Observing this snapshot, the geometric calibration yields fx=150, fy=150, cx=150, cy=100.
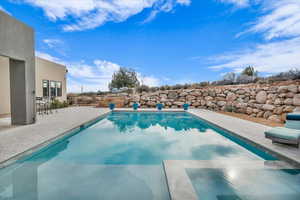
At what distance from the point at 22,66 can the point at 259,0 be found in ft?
36.9

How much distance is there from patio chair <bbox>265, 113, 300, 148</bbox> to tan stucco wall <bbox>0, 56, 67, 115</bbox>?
11415mm

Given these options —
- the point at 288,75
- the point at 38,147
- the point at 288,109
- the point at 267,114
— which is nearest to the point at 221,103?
the point at 267,114

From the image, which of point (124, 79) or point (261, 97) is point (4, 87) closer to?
point (261, 97)

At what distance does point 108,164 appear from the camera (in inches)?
118

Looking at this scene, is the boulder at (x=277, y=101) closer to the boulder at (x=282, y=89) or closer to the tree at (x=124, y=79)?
the boulder at (x=282, y=89)

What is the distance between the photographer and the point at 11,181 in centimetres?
233

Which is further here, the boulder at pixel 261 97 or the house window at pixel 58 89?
the house window at pixel 58 89

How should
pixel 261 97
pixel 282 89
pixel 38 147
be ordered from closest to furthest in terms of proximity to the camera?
pixel 38 147, pixel 282 89, pixel 261 97

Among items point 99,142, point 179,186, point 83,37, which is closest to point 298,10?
point 179,186

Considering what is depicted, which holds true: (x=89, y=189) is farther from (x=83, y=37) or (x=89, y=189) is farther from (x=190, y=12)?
(x=83, y=37)

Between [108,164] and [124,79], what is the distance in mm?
21929

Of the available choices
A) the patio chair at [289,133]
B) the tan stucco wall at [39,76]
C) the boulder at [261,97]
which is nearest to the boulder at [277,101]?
the boulder at [261,97]

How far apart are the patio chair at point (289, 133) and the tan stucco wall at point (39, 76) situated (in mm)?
11415

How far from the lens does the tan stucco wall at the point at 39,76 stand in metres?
7.89
